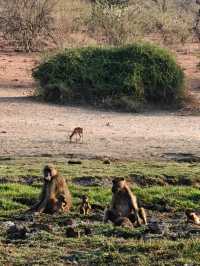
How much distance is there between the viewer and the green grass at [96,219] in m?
8.62

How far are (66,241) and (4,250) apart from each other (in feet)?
2.76

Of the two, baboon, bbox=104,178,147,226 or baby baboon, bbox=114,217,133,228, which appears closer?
baby baboon, bbox=114,217,133,228

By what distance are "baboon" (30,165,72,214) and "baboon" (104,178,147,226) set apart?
958mm

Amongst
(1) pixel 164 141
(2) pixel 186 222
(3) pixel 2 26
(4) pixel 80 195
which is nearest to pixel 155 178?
(4) pixel 80 195

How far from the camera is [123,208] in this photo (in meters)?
11.2

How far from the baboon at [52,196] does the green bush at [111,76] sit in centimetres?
1422

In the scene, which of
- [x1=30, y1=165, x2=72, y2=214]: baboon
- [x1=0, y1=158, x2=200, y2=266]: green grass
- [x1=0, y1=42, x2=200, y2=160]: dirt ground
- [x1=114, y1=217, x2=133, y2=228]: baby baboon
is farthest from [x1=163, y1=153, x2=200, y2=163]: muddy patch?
[x1=114, y1=217, x2=133, y2=228]: baby baboon

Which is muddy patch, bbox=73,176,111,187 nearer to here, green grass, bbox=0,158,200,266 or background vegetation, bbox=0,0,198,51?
green grass, bbox=0,158,200,266

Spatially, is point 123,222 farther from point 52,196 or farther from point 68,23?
point 68,23

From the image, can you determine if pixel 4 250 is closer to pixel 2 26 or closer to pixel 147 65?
pixel 147 65

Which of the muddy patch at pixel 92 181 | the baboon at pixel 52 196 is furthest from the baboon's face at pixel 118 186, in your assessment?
the muddy patch at pixel 92 181

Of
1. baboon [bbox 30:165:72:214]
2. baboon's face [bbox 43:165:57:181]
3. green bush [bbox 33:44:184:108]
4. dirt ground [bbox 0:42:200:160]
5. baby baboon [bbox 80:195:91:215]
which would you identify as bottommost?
dirt ground [bbox 0:42:200:160]

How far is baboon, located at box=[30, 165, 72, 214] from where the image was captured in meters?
11.8

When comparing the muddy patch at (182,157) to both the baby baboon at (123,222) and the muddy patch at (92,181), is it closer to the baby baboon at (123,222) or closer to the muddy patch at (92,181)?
the muddy patch at (92,181)
